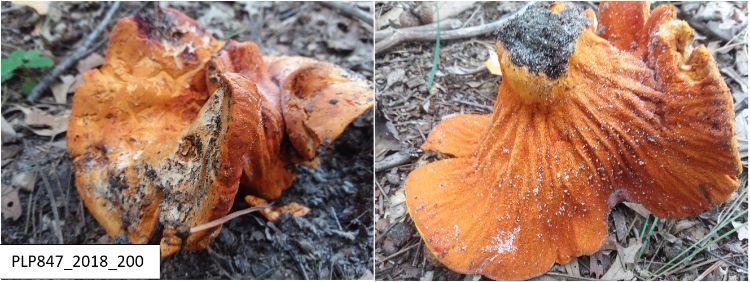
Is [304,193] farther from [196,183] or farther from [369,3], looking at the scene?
[369,3]

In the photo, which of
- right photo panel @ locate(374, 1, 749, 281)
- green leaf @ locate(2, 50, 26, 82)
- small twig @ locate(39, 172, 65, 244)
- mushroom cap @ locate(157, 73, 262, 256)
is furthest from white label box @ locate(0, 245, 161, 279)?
green leaf @ locate(2, 50, 26, 82)

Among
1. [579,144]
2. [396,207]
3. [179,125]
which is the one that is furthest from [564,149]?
[179,125]

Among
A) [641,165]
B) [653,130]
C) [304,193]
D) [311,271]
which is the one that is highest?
[653,130]

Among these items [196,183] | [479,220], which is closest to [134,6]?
[196,183]

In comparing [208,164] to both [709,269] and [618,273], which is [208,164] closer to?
[618,273]

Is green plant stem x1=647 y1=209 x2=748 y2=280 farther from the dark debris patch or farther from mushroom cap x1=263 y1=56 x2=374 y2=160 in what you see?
mushroom cap x1=263 y1=56 x2=374 y2=160

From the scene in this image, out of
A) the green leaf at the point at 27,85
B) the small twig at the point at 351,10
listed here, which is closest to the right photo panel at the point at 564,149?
the small twig at the point at 351,10

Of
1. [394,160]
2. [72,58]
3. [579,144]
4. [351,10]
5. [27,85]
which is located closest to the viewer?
[579,144]
